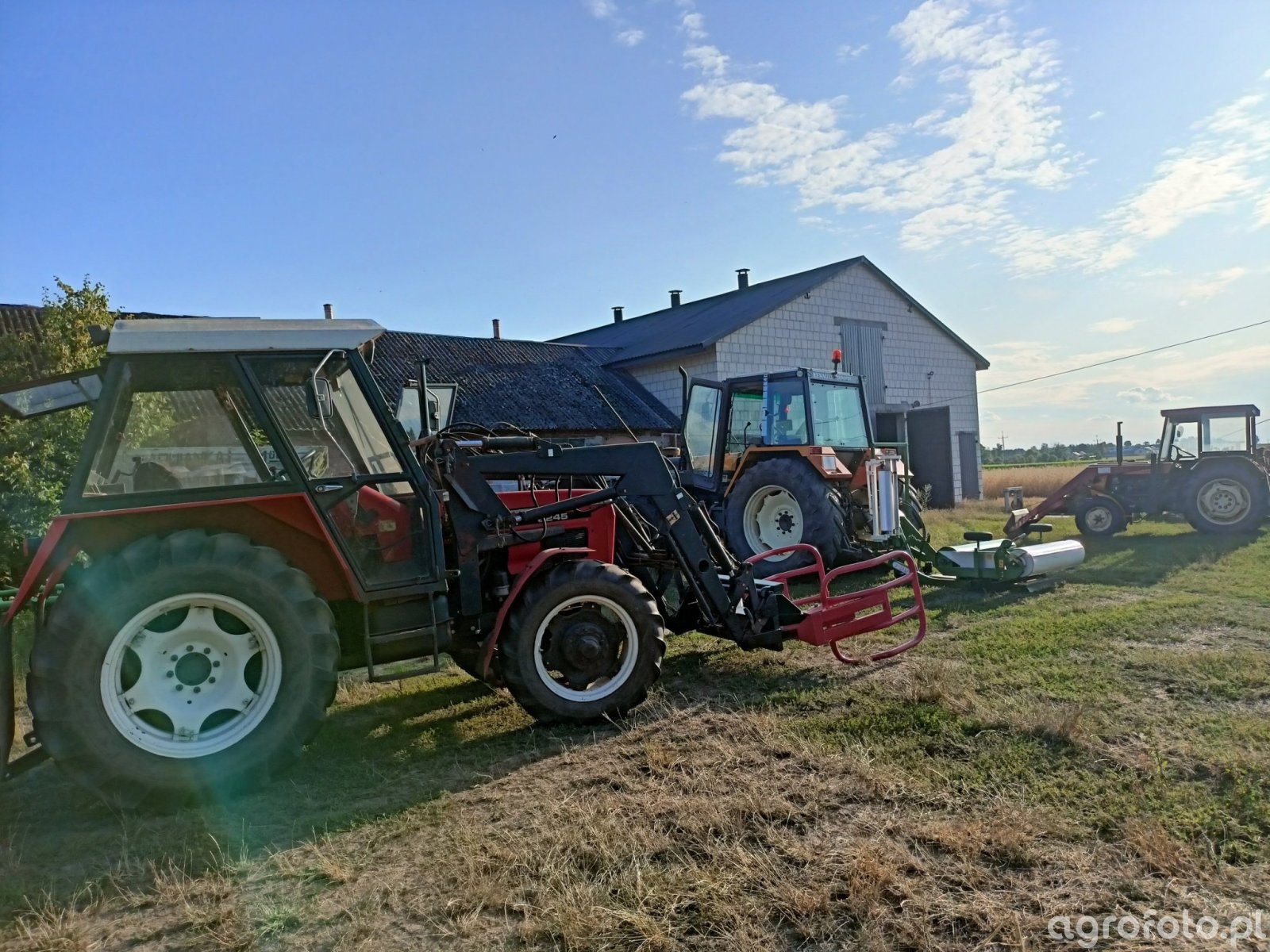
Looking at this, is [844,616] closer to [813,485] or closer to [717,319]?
[813,485]

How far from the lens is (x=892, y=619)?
Answer: 5.52 metres

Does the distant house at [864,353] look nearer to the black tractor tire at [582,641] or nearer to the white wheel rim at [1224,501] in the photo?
the white wheel rim at [1224,501]

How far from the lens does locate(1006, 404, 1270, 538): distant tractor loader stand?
38.1ft

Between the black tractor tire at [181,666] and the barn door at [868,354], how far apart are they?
1774cm

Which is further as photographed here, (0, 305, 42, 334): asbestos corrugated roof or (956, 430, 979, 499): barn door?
(956, 430, 979, 499): barn door

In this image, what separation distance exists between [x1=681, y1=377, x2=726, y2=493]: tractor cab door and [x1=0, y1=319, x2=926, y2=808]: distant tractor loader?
4772 millimetres

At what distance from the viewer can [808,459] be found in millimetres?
8742

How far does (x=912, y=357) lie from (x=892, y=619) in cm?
1704

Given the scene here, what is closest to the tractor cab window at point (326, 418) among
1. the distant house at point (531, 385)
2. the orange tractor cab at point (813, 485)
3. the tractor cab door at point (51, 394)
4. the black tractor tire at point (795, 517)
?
the tractor cab door at point (51, 394)

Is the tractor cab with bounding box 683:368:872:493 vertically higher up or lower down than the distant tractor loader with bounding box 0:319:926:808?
higher up

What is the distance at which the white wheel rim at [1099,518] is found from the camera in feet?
40.2

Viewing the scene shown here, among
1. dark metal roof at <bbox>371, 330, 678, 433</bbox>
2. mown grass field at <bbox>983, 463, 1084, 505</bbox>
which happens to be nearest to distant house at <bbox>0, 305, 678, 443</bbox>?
dark metal roof at <bbox>371, 330, 678, 433</bbox>

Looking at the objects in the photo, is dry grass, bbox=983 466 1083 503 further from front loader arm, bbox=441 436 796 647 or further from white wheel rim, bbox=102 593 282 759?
white wheel rim, bbox=102 593 282 759

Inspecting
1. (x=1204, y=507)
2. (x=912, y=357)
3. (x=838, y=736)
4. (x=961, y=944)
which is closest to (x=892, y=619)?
(x=838, y=736)
